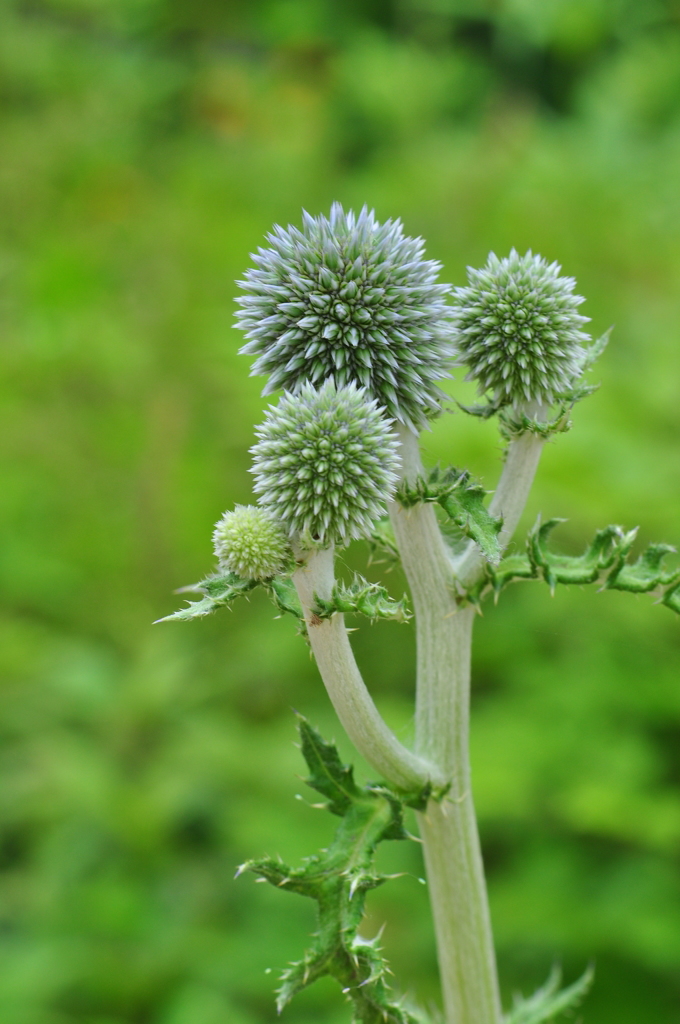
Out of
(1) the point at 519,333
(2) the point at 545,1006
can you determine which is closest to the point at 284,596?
(1) the point at 519,333

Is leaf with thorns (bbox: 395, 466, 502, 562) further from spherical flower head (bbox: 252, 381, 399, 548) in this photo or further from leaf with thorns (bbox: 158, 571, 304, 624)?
leaf with thorns (bbox: 158, 571, 304, 624)

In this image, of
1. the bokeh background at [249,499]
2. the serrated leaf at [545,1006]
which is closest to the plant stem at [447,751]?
the serrated leaf at [545,1006]

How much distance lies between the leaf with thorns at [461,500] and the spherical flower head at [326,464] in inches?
2.6

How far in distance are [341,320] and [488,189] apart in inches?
245

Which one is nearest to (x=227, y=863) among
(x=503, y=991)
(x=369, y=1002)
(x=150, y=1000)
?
(x=150, y=1000)

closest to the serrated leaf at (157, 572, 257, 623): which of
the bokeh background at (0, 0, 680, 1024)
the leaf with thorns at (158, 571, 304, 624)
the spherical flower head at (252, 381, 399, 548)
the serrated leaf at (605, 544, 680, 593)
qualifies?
the leaf with thorns at (158, 571, 304, 624)

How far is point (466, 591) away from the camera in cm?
147

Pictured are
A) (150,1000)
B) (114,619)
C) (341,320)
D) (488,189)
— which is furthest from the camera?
(488,189)

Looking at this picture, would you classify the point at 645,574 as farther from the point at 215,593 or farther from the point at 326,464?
the point at 215,593

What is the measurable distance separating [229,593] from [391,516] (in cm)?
33

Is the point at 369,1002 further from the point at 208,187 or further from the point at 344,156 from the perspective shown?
the point at 344,156

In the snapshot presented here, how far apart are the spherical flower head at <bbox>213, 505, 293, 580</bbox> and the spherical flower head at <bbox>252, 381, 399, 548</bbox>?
2 centimetres

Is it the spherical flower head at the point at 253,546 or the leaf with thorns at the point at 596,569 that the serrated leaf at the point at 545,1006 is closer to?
the leaf with thorns at the point at 596,569

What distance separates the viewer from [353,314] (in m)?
1.37
